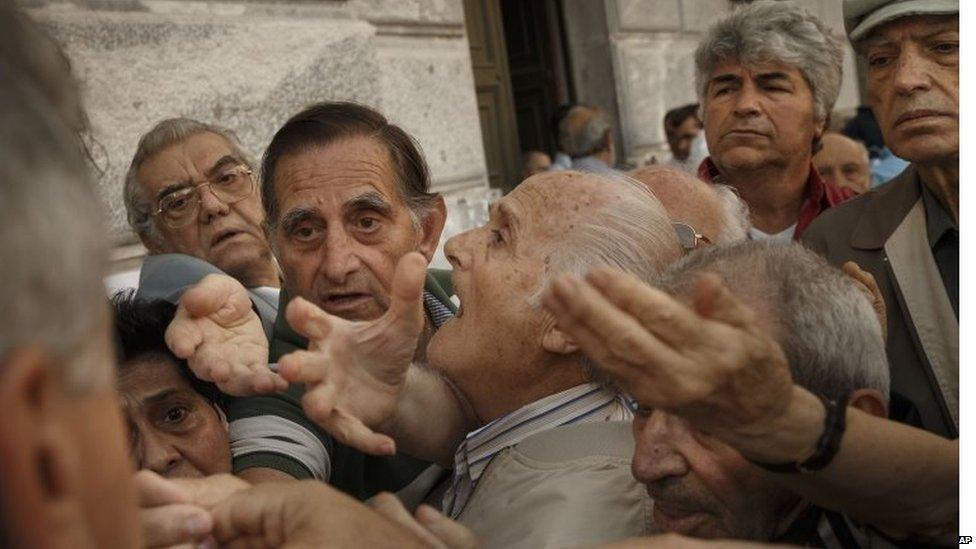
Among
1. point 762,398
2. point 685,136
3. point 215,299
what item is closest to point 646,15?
point 685,136

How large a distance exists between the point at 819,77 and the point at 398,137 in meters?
1.64

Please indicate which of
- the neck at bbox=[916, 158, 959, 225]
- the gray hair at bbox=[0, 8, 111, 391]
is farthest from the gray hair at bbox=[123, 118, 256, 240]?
the gray hair at bbox=[0, 8, 111, 391]

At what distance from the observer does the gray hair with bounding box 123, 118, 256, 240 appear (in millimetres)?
3420

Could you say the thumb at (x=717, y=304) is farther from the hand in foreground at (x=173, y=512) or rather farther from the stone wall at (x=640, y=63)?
the stone wall at (x=640, y=63)

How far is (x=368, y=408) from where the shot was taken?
173 cm

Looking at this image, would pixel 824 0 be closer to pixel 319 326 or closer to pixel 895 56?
pixel 895 56

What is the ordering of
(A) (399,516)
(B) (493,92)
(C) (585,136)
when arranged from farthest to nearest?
1. (B) (493,92)
2. (C) (585,136)
3. (A) (399,516)

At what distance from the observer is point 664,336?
1.08 meters

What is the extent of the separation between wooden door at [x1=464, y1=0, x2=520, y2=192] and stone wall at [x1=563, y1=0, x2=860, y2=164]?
0.82 metres

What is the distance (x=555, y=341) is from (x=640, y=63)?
6.73m

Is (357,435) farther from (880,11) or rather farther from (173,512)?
(880,11)

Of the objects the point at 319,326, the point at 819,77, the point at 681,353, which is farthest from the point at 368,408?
the point at 819,77

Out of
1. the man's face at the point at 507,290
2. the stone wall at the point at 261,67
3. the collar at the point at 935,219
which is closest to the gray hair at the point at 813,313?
the man's face at the point at 507,290

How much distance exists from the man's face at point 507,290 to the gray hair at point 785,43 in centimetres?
168
